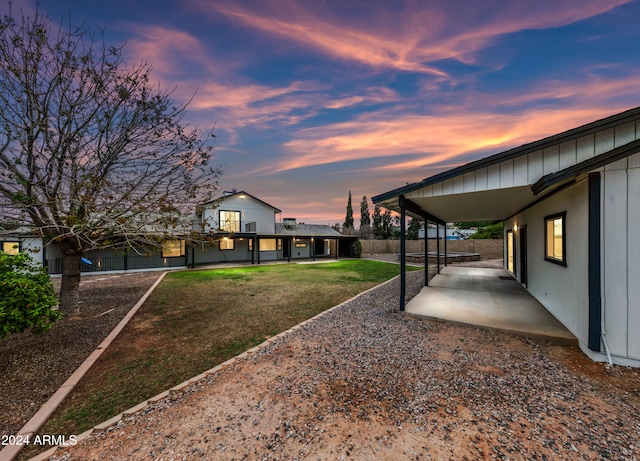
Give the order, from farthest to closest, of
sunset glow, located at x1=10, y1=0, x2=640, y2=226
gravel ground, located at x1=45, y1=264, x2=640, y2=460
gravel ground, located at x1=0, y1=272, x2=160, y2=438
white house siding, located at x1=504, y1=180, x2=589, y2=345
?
sunset glow, located at x1=10, y1=0, x2=640, y2=226 < white house siding, located at x1=504, y1=180, x2=589, y2=345 < gravel ground, located at x1=0, y1=272, x2=160, y2=438 < gravel ground, located at x1=45, y1=264, x2=640, y2=460

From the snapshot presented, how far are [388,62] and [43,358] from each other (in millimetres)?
11117

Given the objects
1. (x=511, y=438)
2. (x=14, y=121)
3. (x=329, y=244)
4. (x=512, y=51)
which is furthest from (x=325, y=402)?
(x=329, y=244)

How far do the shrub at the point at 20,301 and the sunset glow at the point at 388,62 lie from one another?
3556 mm

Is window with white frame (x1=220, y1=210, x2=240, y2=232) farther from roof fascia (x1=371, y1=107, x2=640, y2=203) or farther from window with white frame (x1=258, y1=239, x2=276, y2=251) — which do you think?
roof fascia (x1=371, y1=107, x2=640, y2=203)

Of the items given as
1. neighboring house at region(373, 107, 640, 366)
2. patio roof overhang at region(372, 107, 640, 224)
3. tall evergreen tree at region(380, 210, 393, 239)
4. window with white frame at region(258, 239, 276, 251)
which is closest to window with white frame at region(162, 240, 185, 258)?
window with white frame at region(258, 239, 276, 251)

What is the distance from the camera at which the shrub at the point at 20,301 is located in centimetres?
314

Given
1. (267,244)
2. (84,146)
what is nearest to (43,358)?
(84,146)

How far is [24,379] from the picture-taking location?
130 inches

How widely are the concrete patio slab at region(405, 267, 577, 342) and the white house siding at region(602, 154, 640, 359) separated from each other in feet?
2.44

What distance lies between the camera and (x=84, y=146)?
516cm

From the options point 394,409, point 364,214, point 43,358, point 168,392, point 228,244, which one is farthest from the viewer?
point 364,214

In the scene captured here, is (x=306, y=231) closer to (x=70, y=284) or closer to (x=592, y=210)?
(x=70, y=284)

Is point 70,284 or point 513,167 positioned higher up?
point 513,167

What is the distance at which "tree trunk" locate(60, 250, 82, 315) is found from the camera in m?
5.91
